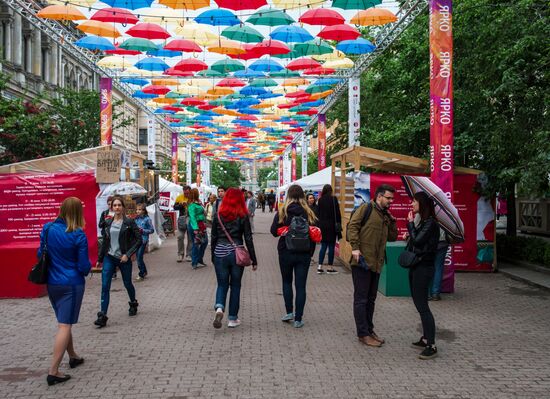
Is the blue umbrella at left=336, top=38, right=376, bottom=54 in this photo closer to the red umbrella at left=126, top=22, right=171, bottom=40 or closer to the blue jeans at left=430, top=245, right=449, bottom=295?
the red umbrella at left=126, top=22, right=171, bottom=40

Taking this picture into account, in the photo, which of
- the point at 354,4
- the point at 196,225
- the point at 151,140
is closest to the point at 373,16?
the point at 354,4

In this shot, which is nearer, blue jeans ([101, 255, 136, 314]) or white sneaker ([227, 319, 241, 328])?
white sneaker ([227, 319, 241, 328])

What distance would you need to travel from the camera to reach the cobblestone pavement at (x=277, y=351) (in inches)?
209

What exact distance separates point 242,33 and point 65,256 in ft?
36.1

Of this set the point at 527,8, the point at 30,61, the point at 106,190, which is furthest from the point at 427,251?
the point at 30,61

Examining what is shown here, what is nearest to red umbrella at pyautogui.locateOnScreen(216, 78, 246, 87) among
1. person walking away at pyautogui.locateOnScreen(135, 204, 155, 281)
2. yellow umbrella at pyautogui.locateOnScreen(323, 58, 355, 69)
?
yellow umbrella at pyautogui.locateOnScreen(323, 58, 355, 69)

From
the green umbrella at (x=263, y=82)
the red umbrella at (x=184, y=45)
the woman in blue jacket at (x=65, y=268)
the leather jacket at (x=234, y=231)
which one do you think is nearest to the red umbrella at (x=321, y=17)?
the red umbrella at (x=184, y=45)

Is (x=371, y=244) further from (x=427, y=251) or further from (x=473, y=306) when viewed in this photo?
(x=473, y=306)

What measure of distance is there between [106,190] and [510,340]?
27.9 feet

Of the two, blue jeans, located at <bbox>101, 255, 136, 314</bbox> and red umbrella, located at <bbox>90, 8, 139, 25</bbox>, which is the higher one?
red umbrella, located at <bbox>90, 8, 139, 25</bbox>

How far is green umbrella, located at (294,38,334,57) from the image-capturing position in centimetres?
1750

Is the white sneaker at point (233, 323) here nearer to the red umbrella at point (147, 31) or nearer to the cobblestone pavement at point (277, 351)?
the cobblestone pavement at point (277, 351)

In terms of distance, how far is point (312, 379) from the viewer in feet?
18.2

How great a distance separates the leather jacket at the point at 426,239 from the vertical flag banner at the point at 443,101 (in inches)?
166
